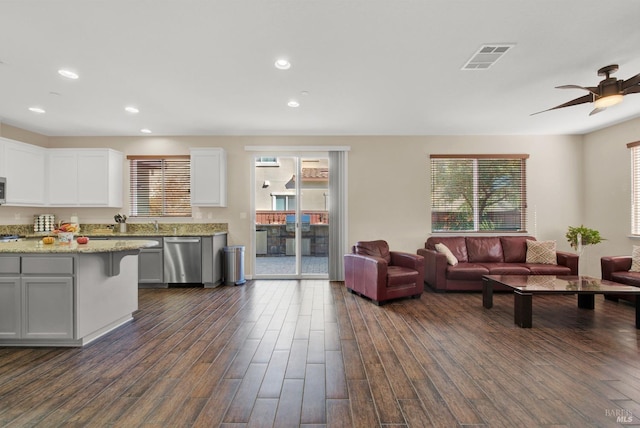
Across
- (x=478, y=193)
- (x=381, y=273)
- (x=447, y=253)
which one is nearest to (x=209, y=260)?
(x=381, y=273)

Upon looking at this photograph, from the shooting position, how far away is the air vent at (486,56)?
2.83m

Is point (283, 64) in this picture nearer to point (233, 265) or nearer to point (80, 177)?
point (233, 265)

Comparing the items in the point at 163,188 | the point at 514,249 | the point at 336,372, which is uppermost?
the point at 163,188

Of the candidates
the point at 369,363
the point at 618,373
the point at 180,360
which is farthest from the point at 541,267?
the point at 180,360

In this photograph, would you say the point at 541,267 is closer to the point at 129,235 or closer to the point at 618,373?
the point at 618,373

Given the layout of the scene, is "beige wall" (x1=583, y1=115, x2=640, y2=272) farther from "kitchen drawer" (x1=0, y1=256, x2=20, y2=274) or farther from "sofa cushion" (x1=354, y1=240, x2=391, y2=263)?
"kitchen drawer" (x1=0, y1=256, x2=20, y2=274)

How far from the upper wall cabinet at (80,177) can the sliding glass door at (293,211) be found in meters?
2.68

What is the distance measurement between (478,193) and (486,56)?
344cm

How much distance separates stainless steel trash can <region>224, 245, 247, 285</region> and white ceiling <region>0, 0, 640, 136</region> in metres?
2.27

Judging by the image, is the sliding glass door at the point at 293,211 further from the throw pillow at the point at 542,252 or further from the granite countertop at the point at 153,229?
the throw pillow at the point at 542,252

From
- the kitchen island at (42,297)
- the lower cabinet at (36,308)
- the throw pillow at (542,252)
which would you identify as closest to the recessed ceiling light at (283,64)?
the kitchen island at (42,297)

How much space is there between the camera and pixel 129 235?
16.9 feet

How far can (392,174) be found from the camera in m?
5.87

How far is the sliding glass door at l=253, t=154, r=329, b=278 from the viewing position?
5934 mm
